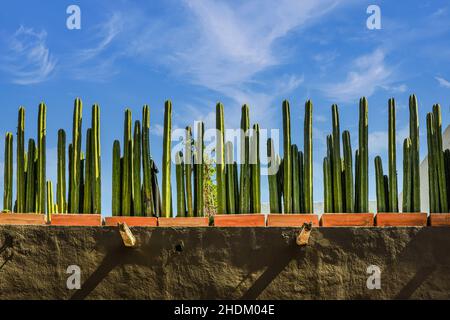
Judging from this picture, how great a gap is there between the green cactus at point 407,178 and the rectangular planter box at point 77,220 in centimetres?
311

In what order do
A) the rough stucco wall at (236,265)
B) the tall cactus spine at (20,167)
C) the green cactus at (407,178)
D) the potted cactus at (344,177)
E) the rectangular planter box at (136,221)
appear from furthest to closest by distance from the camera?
the tall cactus spine at (20,167), the green cactus at (407,178), the potted cactus at (344,177), the rectangular planter box at (136,221), the rough stucco wall at (236,265)

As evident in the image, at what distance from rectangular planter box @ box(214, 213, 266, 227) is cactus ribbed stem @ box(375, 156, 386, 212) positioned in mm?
1231

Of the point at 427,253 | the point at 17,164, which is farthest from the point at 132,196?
the point at 427,253

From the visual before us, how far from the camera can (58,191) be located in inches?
245

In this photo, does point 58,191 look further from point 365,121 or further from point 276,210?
point 365,121

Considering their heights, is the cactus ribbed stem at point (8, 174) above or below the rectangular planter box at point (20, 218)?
above

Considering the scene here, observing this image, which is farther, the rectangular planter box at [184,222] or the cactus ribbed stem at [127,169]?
the cactus ribbed stem at [127,169]

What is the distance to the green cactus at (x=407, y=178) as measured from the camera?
6160 millimetres

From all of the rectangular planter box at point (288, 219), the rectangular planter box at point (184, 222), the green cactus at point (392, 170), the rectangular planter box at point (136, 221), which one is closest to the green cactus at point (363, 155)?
the green cactus at point (392, 170)

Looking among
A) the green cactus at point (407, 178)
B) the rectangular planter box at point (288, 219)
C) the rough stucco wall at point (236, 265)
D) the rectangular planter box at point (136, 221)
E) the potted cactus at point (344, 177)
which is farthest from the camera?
the green cactus at point (407, 178)

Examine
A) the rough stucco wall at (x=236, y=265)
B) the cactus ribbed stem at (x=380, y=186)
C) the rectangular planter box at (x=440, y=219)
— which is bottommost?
the rough stucco wall at (x=236, y=265)

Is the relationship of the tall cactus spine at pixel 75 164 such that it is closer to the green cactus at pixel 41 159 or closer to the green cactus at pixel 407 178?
the green cactus at pixel 41 159
